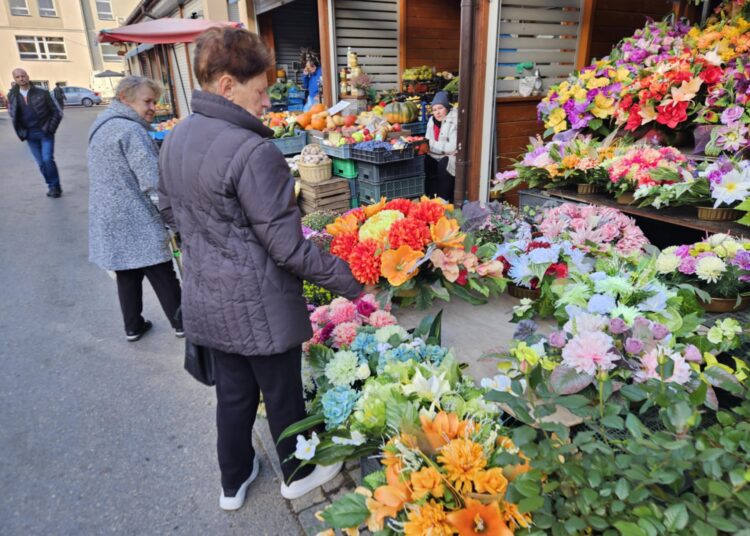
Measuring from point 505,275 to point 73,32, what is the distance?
1777 inches

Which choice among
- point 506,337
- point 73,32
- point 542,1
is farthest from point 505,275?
point 73,32

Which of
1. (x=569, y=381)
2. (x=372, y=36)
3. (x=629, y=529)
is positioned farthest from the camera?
(x=372, y=36)

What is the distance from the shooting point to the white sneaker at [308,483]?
2150 mm

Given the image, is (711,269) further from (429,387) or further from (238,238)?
(238,238)

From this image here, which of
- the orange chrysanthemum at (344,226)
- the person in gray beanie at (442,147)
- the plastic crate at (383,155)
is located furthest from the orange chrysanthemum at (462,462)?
the person in gray beanie at (442,147)

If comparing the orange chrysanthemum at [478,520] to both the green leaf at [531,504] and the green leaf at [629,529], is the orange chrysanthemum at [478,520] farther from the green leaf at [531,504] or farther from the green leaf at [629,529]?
the green leaf at [629,529]

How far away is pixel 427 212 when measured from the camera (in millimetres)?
1920

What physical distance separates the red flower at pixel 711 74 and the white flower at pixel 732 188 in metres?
0.81

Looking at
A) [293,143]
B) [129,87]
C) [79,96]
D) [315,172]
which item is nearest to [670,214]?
[129,87]

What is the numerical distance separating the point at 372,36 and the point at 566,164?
577cm

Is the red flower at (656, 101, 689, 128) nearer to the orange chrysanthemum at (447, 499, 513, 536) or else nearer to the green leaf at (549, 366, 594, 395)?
the green leaf at (549, 366, 594, 395)

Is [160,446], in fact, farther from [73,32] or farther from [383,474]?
[73,32]

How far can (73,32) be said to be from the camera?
3653 cm

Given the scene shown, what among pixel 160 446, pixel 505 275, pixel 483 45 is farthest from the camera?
pixel 483 45
